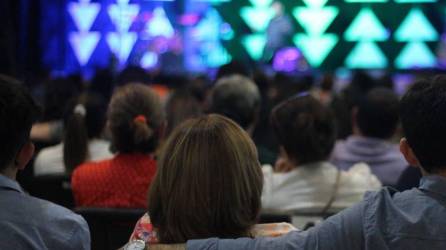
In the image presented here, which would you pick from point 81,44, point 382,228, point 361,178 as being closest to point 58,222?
point 382,228

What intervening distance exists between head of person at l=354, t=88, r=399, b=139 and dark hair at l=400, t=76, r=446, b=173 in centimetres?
160

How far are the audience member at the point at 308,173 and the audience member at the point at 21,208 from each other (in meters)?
1.03

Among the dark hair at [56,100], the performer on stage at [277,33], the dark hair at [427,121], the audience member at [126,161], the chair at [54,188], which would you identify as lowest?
the performer on stage at [277,33]

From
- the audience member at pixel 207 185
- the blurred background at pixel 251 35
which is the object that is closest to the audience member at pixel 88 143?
the audience member at pixel 207 185

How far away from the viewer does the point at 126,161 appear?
2.29 meters

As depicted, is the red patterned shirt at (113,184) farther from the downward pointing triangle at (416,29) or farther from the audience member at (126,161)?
the downward pointing triangle at (416,29)

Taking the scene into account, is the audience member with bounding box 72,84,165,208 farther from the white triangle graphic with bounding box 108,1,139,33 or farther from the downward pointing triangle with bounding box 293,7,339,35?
the downward pointing triangle with bounding box 293,7,339,35

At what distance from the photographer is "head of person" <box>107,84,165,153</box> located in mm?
2291

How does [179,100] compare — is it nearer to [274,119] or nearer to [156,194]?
[274,119]

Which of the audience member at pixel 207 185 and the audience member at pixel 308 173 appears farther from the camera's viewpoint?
the audience member at pixel 308 173

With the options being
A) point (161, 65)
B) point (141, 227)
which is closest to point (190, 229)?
point (141, 227)

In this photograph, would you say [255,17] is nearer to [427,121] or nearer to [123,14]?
[123,14]

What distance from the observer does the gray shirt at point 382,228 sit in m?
1.14

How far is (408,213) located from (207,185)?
14.8 inches
